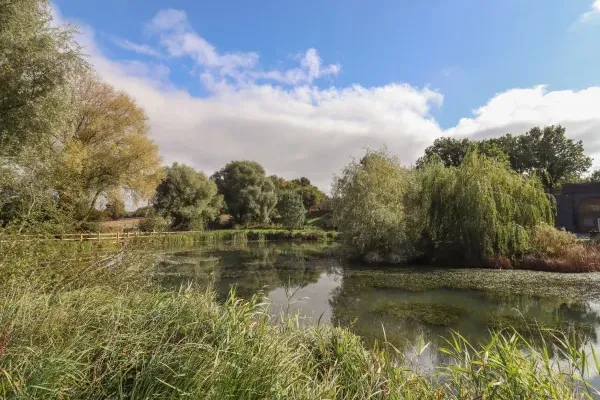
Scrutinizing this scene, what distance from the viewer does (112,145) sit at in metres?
22.0

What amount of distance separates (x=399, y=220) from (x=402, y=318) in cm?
1081

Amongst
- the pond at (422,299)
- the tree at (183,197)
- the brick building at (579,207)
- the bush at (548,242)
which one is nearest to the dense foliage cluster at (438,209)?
the bush at (548,242)

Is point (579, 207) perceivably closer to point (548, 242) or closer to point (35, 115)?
point (548, 242)

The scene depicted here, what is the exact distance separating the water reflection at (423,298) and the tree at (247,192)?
2731 cm

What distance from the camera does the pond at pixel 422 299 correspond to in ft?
22.8

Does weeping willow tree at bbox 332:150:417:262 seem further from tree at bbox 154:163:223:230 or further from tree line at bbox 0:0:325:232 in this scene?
tree at bbox 154:163:223:230

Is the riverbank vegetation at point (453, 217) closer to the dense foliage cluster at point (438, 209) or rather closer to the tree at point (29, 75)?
the dense foliage cluster at point (438, 209)

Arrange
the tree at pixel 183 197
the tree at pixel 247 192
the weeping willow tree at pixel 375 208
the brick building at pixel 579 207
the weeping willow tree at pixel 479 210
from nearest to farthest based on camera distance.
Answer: the weeping willow tree at pixel 479 210 → the weeping willow tree at pixel 375 208 → the brick building at pixel 579 207 → the tree at pixel 183 197 → the tree at pixel 247 192

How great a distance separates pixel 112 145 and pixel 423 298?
2089 centimetres

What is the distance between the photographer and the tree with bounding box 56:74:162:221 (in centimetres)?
2095

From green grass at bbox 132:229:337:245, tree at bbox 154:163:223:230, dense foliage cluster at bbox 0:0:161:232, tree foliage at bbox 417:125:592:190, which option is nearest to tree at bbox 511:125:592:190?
tree foliage at bbox 417:125:592:190

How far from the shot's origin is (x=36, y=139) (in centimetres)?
934

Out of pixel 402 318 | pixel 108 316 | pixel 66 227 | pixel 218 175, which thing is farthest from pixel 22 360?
pixel 218 175

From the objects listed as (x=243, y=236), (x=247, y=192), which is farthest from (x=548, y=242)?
(x=247, y=192)
